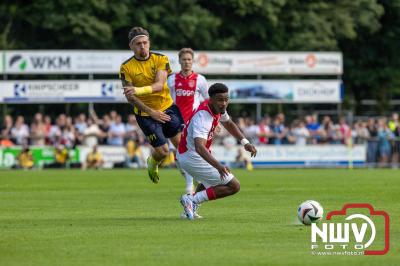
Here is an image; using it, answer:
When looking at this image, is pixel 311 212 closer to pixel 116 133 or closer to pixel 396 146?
pixel 116 133

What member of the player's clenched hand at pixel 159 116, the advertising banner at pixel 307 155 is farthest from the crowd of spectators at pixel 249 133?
the player's clenched hand at pixel 159 116

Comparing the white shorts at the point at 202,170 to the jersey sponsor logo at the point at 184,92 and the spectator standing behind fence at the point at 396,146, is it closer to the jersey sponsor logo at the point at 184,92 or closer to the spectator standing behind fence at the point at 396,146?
the jersey sponsor logo at the point at 184,92

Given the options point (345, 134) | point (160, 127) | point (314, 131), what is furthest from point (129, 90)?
point (345, 134)

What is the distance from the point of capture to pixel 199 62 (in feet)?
141

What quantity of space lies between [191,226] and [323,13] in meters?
39.3

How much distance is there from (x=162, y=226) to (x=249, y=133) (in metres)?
26.5

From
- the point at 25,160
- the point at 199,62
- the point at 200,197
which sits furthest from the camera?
the point at 199,62

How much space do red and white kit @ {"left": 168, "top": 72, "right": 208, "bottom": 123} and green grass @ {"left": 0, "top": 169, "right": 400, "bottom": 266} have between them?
5.58ft

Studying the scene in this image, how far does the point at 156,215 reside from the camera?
1448cm

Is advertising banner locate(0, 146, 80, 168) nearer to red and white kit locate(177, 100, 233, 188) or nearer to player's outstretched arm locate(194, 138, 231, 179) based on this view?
red and white kit locate(177, 100, 233, 188)

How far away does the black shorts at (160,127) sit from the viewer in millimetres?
16844

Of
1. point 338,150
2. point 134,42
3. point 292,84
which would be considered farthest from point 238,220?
point 292,84

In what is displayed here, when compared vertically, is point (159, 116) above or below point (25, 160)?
above

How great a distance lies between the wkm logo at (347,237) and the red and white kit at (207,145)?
1.67 m
